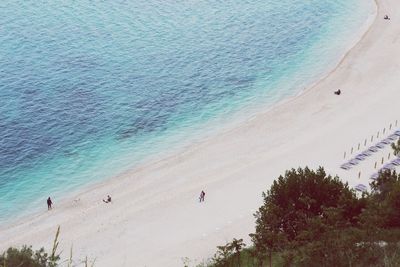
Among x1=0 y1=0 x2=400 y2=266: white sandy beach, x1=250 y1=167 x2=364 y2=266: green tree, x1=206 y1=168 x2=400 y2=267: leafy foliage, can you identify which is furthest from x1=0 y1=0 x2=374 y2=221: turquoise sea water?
x1=206 y1=168 x2=400 y2=267: leafy foliage

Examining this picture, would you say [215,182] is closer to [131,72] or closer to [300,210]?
[300,210]

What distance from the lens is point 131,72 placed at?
276 ft

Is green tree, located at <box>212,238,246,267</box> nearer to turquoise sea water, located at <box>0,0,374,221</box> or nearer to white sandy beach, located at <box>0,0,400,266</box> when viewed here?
white sandy beach, located at <box>0,0,400,266</box>

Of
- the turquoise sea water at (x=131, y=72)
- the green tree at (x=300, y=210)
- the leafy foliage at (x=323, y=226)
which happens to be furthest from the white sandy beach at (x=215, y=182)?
the leafy foliage at (x=323, y=226)

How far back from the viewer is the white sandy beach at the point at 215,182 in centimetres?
4350

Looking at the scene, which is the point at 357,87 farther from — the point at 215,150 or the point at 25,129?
the point at 25,129

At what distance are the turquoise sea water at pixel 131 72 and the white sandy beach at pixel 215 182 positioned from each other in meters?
4.36

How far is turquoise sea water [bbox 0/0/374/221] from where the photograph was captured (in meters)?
60.9

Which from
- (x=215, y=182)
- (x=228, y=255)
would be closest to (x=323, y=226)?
(x=228, y=255)

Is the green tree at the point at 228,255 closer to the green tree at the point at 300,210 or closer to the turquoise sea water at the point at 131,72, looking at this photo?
the green tree at the point at 300,210

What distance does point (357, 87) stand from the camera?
73688mm

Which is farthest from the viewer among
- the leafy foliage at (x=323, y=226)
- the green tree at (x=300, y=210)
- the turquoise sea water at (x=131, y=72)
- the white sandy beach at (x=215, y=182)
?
the turquoise sea water at (x=131, y=72)

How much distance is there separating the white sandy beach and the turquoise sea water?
436cm

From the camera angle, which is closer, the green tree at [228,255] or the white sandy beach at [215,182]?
the green tree at [228,255]
